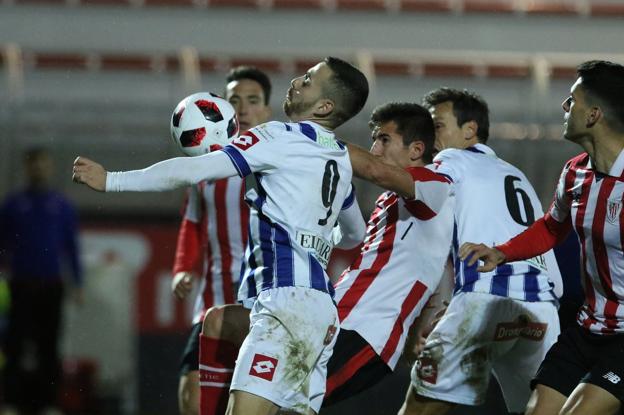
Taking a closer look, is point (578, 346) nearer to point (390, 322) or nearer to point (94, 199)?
point (390, 322)

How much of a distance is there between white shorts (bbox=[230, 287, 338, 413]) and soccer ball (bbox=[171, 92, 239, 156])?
1012mm

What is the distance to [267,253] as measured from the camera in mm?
4250

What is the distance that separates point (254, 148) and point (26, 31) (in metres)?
10.1

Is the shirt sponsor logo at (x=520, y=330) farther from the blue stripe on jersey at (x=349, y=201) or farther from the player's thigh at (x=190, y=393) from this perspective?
the player's thigh at (x=190, y=393)

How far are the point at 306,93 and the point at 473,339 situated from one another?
5.13 ft

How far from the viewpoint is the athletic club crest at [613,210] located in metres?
4.32

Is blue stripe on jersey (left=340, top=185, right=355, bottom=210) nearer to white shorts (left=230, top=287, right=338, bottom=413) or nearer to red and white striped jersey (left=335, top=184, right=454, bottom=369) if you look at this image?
red and white striped jersey (left=335, top=184, right=454, bottom=369)

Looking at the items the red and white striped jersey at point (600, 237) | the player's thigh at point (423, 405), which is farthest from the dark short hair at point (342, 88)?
the player's thigh at point (423, 405)

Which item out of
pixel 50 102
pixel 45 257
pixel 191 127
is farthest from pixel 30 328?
pixel 191 127

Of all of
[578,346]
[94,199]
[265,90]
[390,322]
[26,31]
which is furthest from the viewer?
[26,31]

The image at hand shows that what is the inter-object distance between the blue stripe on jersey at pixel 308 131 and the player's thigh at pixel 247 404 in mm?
1042

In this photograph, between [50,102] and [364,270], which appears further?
[50,102]

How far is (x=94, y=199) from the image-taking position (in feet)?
33.4

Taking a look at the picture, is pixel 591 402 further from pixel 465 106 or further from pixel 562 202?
pixel 465 106
